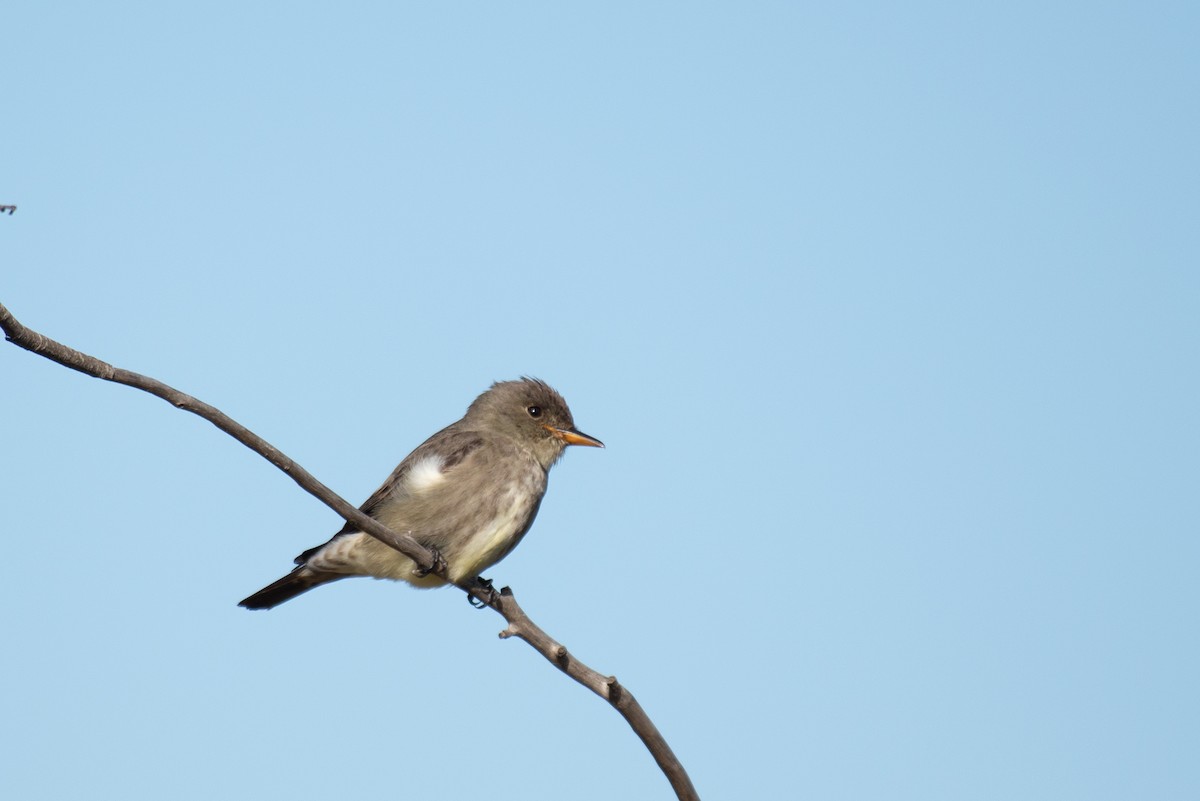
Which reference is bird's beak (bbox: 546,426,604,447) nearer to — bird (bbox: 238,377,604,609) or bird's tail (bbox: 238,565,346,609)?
bird (bbox: 238,377,604,609)

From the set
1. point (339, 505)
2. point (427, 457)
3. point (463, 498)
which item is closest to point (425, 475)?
point (427, 457)

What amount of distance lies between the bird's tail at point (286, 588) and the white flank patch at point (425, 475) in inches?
34.6

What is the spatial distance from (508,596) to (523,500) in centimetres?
453

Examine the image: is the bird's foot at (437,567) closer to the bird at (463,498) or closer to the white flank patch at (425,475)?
the bird at (463,498)

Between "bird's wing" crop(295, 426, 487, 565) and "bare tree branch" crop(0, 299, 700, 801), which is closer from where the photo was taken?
"bare tree branch" crop(0, 299, 700, 801)

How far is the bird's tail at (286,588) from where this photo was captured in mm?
10109

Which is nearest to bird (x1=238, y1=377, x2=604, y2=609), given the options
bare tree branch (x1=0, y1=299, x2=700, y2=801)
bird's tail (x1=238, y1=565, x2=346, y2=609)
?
bird's tail (x1=238, y1=565, x2=346, y2=609)

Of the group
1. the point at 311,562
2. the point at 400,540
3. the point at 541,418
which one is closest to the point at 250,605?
the point at 311,562

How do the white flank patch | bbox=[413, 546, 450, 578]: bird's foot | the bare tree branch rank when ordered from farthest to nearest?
the white flank patch, bbox=[413, 546, 450, 578]: bird's foot, the bare tree branch

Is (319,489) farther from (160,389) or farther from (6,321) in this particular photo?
A: (6,321)

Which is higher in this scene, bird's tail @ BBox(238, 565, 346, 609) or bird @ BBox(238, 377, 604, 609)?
bird @ BBox(238, 377, 604, 609)

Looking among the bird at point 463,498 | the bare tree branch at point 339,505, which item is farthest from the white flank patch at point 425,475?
the bare tree branch at point 339,505

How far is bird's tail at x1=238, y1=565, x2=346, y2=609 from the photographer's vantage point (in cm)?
1011

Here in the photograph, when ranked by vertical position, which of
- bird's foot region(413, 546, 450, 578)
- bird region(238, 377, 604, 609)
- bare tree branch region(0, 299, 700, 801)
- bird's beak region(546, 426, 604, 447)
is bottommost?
bare tree branch region(0, 299, 700, 801)
